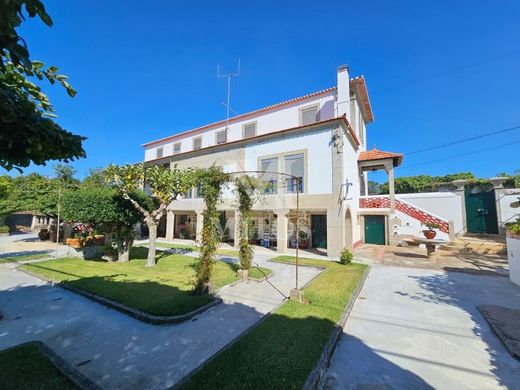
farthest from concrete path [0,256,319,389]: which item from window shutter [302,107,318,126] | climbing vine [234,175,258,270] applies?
window shutter [302,107,318,126]

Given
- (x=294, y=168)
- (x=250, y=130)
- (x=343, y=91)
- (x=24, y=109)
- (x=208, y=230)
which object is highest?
(x=343, y=91)

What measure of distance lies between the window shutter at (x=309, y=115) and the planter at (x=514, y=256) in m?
12.4

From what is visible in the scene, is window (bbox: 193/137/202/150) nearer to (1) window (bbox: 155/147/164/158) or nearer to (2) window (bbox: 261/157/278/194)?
(1) window (bbox: 155/147/164/158)

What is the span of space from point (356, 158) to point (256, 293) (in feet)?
44.5

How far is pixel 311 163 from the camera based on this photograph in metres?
14.6

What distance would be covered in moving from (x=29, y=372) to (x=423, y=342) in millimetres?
6932

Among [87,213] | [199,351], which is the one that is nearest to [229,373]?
[199,351]

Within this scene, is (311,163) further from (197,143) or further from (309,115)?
(197,143)

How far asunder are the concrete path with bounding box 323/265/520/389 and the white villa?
628cm

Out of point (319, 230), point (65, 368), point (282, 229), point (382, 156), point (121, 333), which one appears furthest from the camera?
point (319, 230)

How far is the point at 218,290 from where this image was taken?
298 inches

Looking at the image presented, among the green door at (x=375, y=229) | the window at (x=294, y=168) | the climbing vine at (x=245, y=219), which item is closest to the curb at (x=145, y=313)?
the climbing vine at (x=245, y=219)

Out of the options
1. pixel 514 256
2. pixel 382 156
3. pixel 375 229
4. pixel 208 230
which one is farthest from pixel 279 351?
pixel 375 229

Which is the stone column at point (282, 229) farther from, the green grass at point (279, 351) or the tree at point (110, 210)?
the green grass at point (279, 351)
